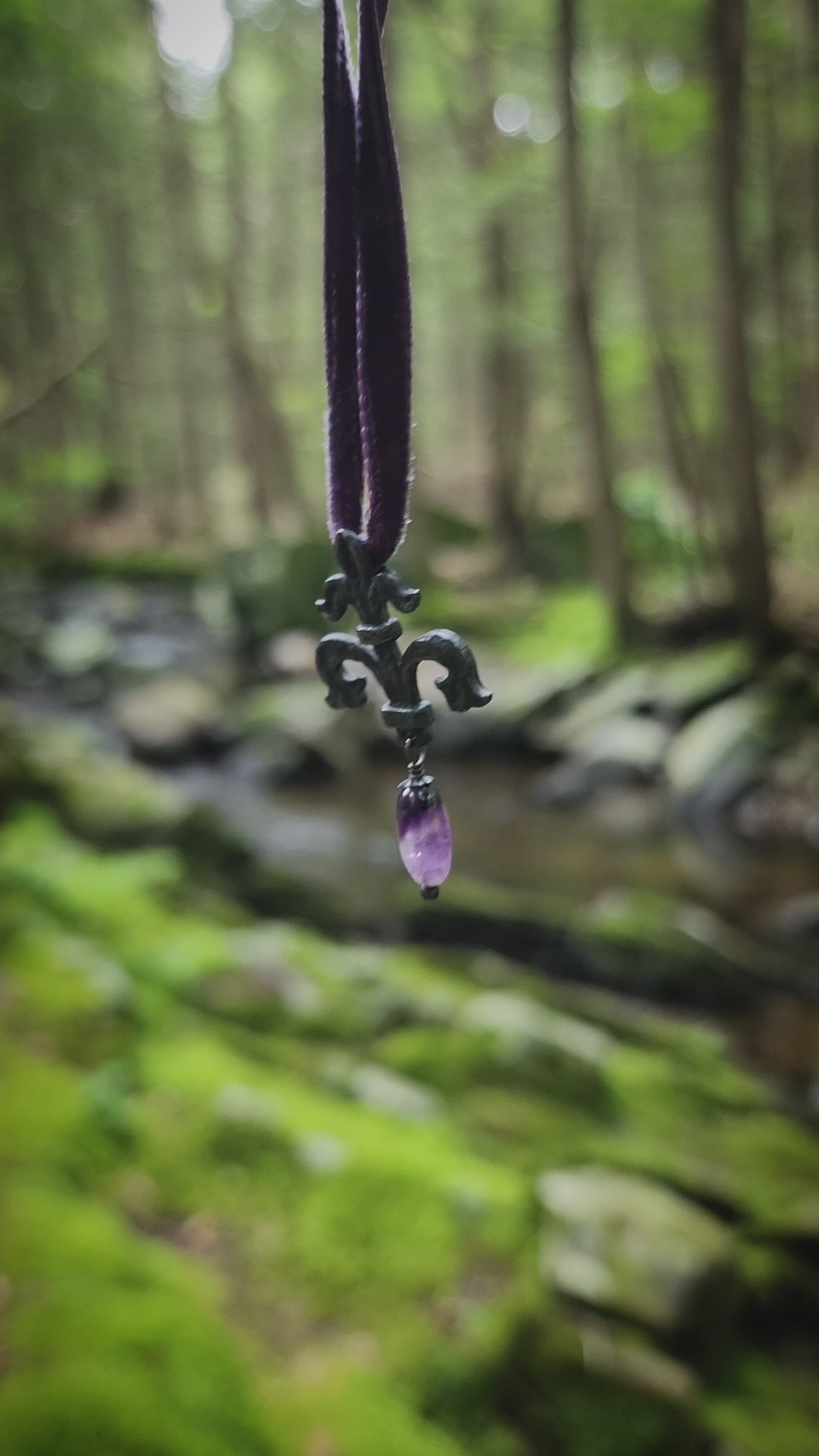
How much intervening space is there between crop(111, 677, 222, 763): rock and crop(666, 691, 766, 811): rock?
425 centimetres

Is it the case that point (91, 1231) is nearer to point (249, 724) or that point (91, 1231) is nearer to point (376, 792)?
point (376, 792)

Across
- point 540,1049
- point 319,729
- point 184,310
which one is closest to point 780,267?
point 319,729

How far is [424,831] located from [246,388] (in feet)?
44.5

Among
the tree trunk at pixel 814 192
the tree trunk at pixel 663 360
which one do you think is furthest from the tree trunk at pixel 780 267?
the tree trunk at pixel 663 360

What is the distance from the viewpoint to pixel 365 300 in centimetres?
75

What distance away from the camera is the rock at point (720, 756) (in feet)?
24.2

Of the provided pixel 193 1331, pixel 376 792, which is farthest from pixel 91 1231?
pixel 376 792

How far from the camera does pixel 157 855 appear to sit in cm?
534

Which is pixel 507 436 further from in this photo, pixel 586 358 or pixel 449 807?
pixel 449 807

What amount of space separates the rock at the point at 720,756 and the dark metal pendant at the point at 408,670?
22.5ft

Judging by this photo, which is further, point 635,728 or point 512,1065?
point 635,728

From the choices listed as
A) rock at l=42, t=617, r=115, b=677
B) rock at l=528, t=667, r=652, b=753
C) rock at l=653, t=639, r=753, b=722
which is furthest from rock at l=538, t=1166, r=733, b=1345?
rock at l=42, t=617, r=115, b=677

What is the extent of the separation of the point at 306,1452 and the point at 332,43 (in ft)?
7.84

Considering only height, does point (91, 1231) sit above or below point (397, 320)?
below
